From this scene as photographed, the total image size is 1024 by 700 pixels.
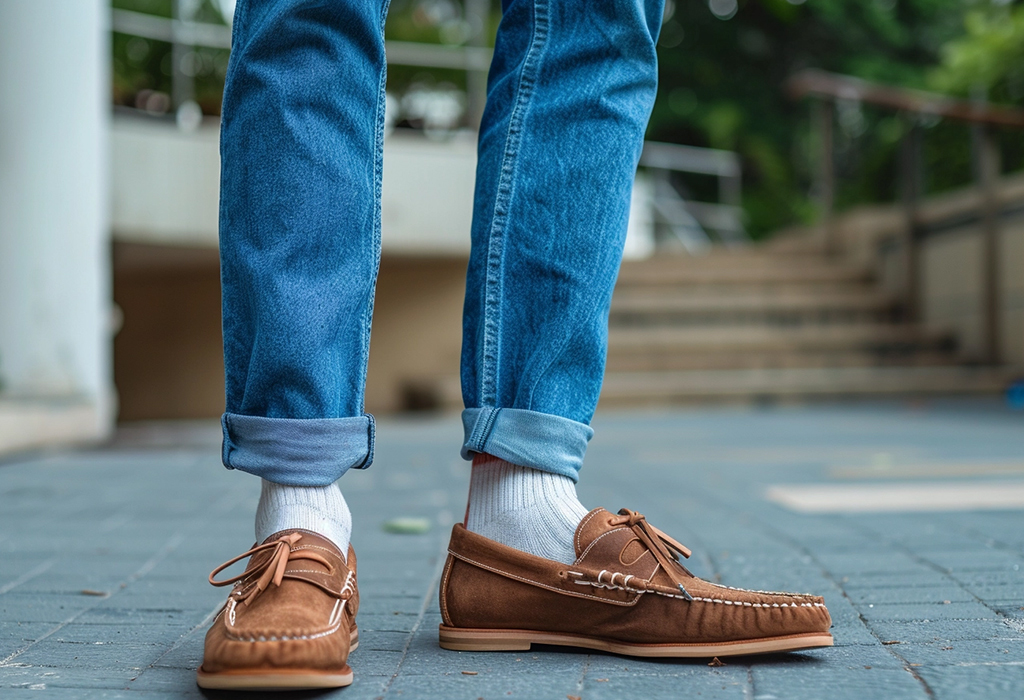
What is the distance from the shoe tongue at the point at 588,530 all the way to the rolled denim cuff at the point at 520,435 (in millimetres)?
68

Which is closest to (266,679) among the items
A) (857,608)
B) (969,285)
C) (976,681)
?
(976,681)

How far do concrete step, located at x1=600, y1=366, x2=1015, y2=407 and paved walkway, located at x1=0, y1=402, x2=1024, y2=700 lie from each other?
7.86ft

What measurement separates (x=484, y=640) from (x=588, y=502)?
1.21 metres

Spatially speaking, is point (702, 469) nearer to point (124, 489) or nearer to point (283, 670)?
point (124, 489)

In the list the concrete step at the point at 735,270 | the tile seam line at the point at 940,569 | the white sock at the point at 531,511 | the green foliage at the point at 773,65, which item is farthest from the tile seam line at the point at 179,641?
the green foliage at the point at 773,65

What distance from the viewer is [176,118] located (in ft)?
19.6

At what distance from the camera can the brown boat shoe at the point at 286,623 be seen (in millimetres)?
856

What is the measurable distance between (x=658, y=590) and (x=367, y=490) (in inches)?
66.1

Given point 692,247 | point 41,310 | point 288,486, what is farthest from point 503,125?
point 692,247

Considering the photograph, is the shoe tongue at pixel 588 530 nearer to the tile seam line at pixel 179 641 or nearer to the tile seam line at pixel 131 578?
the tile seam line at pixel 179 641

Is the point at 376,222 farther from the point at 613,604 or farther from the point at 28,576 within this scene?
the point at 28,576

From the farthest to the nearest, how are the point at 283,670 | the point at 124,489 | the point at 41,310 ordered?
the point at 41,310, the point at 124,489, the point at 283,670

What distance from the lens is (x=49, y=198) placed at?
4.02 metres

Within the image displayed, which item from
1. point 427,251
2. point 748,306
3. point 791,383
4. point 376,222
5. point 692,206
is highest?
point 692,206
